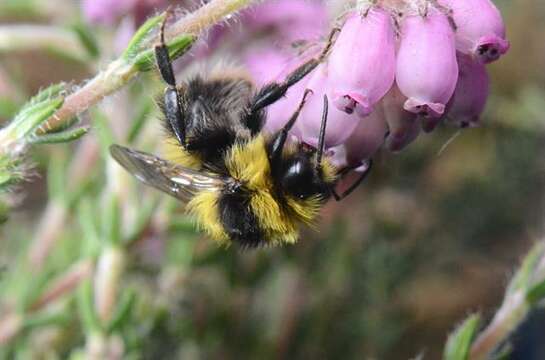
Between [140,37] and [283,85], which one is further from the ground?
[140,37]

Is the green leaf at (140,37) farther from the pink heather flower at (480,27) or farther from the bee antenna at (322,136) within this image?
the pink heather flower at (480,27)

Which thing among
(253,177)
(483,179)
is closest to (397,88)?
(253,177)

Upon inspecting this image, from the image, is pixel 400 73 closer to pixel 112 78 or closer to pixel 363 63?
pixel 363 63

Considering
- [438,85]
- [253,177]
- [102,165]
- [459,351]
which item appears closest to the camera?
[438,85]

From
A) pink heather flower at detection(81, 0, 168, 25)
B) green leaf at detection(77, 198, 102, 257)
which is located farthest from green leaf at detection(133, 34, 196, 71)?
green leaf at detection(77, 198, 102, 257)

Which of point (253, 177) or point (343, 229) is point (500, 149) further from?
point (253, 177)

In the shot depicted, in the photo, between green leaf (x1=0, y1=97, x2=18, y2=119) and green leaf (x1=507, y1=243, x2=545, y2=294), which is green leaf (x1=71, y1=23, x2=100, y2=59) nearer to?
green leaf (x1=0, y1=97, x2=18, y2=119)

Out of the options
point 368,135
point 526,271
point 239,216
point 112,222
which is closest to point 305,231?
point 112,222
